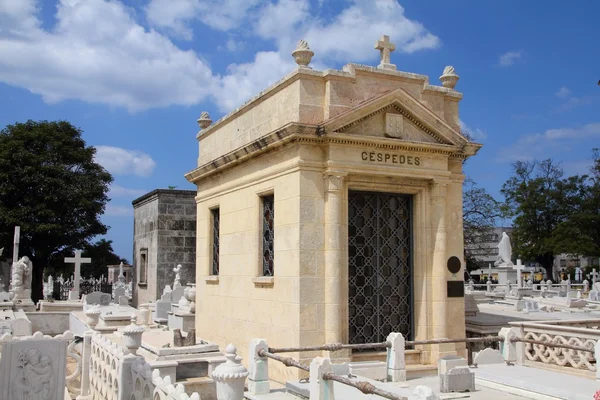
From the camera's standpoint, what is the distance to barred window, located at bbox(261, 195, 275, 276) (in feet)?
38.5

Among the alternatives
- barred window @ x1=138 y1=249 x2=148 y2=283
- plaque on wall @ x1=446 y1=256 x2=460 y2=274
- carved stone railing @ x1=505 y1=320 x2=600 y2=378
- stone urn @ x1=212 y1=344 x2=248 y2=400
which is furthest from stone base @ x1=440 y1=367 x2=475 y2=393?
barred window @ x1=138 y1=249 x2=148 y2=283

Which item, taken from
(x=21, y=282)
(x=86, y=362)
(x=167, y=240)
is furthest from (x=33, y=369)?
(x=167, y=240)

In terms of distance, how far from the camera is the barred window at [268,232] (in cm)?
1173

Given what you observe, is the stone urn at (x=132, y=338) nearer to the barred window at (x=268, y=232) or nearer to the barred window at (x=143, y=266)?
the barred window at (x=268, y=232)

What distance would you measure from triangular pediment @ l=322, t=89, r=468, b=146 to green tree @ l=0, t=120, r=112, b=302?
25.5m

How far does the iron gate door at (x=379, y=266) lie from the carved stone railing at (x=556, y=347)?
219cm

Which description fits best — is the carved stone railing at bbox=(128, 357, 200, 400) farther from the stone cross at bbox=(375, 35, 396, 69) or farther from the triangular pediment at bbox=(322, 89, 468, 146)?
the stone cross at bbox=(375, 35, 396, 69)

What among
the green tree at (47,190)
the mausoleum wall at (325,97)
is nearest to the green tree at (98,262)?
the green tree at (47,190)

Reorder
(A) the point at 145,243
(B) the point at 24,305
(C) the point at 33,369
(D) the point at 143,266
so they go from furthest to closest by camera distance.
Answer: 1. (D) the point at 143,266
2. (A) the point at 145,243
3. (B) the point at 24,305
4. (C) the point at 33,369

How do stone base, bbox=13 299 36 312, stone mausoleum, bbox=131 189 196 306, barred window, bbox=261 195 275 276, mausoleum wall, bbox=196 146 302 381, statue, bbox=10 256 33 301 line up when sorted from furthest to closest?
stone mausoleum, bbox=131 189 196 306 < statue, bbox=10 256 33 301 < stone base, bbox=13 299 36 312 < barred window, bbox=261 195 275 276 < mausoleum wall, bbox=196 146 302 381

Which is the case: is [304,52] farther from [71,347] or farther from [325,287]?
[71,347]

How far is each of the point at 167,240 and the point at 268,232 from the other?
17.0m

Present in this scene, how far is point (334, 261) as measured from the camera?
1045 cm

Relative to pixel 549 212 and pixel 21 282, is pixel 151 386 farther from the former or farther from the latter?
pixel 549 212
